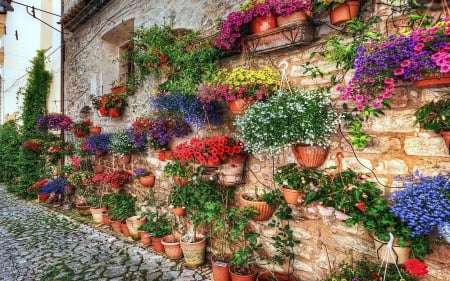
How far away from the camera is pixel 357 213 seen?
2439 mm

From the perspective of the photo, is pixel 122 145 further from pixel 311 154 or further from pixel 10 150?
pixel 10 150

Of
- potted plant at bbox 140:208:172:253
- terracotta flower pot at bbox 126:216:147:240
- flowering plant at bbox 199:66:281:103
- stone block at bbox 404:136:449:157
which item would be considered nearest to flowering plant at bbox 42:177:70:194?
terracotta flower pot at bbox 126:216:147:240

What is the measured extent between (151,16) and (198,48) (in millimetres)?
1706

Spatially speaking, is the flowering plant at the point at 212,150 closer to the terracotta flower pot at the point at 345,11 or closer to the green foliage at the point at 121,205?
the terracotta flower pot at the point at 345,11

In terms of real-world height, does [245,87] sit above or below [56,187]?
above

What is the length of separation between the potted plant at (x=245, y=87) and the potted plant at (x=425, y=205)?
1475mm

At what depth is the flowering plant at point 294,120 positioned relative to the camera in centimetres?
271

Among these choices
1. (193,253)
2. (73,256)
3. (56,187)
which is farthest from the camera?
(56,187)

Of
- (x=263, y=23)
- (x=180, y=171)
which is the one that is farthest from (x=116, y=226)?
(x=263, y=23)

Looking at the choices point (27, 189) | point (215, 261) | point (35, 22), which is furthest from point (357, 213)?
point (35, 22)

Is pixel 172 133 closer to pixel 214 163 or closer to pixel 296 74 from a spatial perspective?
pixel 214 163

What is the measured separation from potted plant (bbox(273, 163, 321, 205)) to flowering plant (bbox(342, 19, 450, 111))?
803 mm

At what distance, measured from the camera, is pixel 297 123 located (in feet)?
8.86

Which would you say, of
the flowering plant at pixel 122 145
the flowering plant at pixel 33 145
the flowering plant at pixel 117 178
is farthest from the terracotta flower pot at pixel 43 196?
the flowering plant at pixel 122 145
